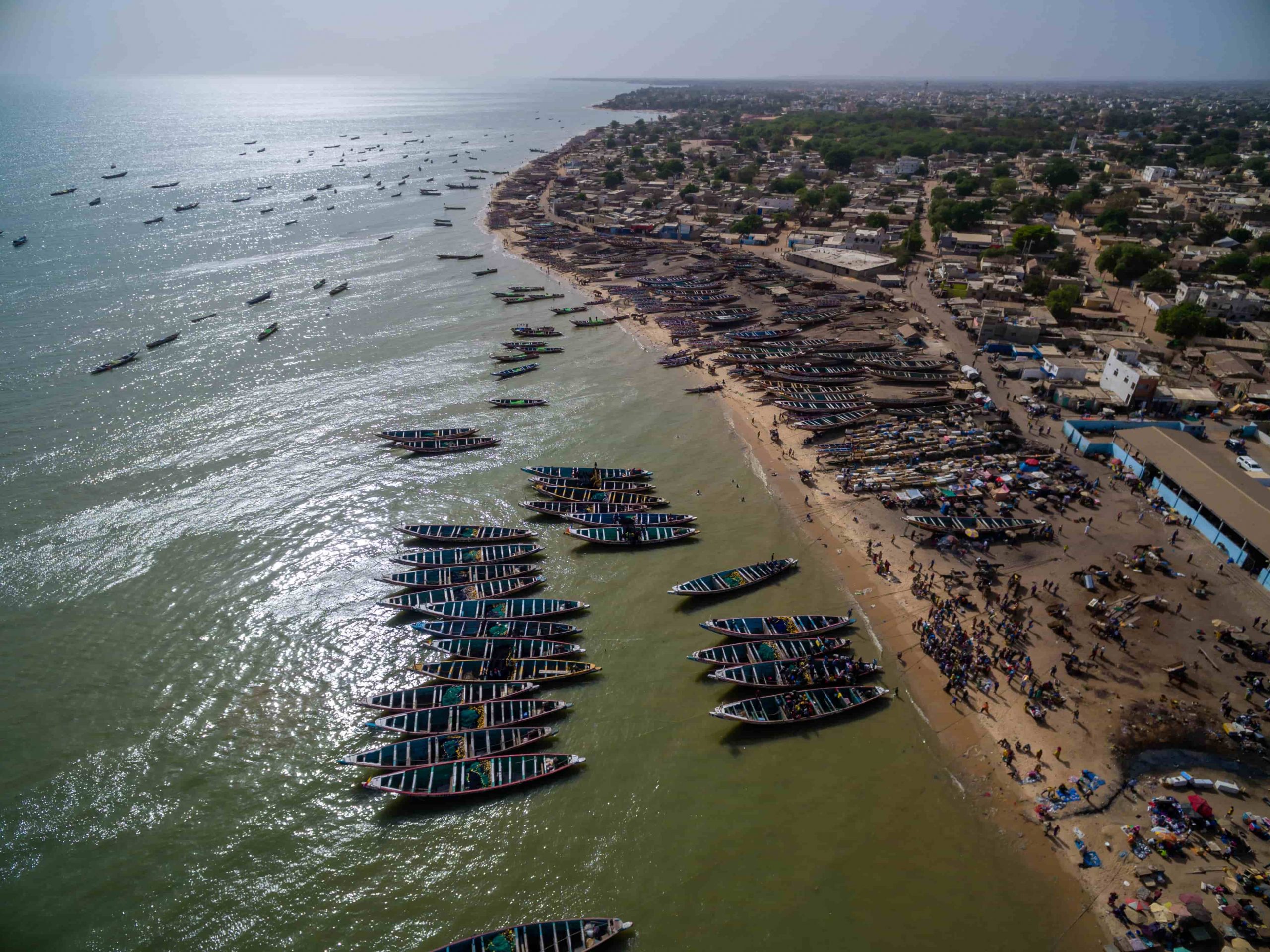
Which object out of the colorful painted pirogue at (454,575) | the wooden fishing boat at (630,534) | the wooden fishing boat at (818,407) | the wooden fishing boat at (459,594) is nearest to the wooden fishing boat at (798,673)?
the wooden fishing boat at (630,534)

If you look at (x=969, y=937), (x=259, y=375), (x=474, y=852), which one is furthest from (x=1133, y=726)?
(x=259, y=375)

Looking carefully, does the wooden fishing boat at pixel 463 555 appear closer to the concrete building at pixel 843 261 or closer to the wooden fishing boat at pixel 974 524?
the wooden fishing boat at pixel 974 524

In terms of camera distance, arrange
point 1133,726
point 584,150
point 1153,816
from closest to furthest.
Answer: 1. point 1153,816
2. point 1133,726
3. point 584,150

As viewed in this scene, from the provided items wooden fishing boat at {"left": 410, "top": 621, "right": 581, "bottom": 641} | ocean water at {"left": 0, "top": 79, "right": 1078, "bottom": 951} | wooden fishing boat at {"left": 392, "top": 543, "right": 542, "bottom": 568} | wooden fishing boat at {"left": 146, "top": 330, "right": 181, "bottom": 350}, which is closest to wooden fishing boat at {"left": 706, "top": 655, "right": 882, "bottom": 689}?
ocean water at {"left": 0, "top": 79, "right": 1078, "bottom": 951}

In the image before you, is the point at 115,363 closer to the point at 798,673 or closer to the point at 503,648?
the point at 503,648

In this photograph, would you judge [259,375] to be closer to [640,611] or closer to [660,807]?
[640,611]

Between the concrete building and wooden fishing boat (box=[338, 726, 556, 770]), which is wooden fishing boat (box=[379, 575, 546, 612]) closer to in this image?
wooden fishing boat (box=[338, 726, 556, 770])
